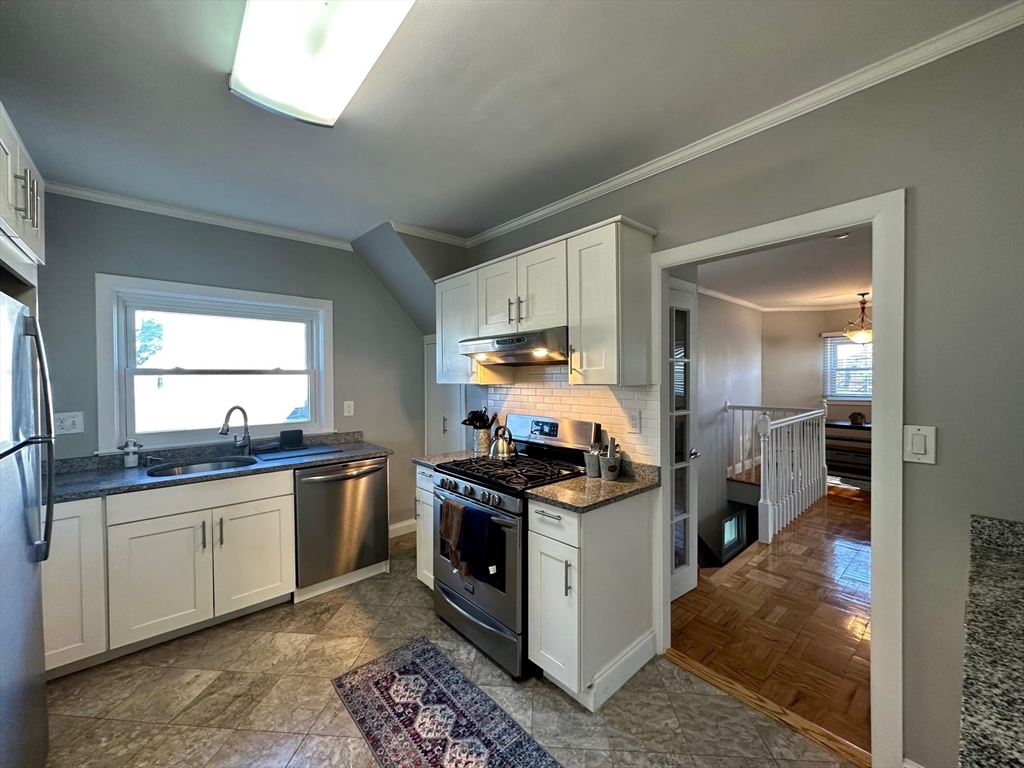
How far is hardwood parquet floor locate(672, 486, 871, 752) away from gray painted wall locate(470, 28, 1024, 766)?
0.45 metres

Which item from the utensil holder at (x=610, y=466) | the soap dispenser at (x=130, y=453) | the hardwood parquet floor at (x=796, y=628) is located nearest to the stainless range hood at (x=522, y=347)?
the utensil holder at (x=610, y=466)

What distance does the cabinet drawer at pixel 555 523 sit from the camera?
1.79m

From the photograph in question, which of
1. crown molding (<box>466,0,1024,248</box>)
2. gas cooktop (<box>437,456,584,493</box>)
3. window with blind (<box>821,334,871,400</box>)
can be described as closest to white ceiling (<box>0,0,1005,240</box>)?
crown molding (<box>466,0,1024,248</box>)

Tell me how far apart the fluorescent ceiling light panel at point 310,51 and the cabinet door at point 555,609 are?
202 cm

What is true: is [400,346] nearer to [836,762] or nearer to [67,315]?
[67,315]

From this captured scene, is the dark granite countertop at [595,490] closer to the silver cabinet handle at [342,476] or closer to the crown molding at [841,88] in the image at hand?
the silver cabinet handle at [342,476]

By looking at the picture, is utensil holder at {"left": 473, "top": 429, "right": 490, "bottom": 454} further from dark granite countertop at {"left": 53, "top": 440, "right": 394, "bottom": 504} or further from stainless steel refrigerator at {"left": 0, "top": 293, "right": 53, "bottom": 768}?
stainless steel refrigerator at {"left": 0, "top": 293, "right": 53, "bottom": 768}

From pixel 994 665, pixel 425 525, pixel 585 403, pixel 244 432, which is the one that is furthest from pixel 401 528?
Answer: pixel 994 665

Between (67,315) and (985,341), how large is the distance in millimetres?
4335

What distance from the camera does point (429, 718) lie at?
179 cm

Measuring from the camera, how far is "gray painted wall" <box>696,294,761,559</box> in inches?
175

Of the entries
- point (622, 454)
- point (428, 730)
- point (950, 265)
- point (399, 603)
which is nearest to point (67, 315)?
point (399, 603)

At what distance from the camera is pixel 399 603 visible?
106 inches

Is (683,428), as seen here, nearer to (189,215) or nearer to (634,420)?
(634,420)
